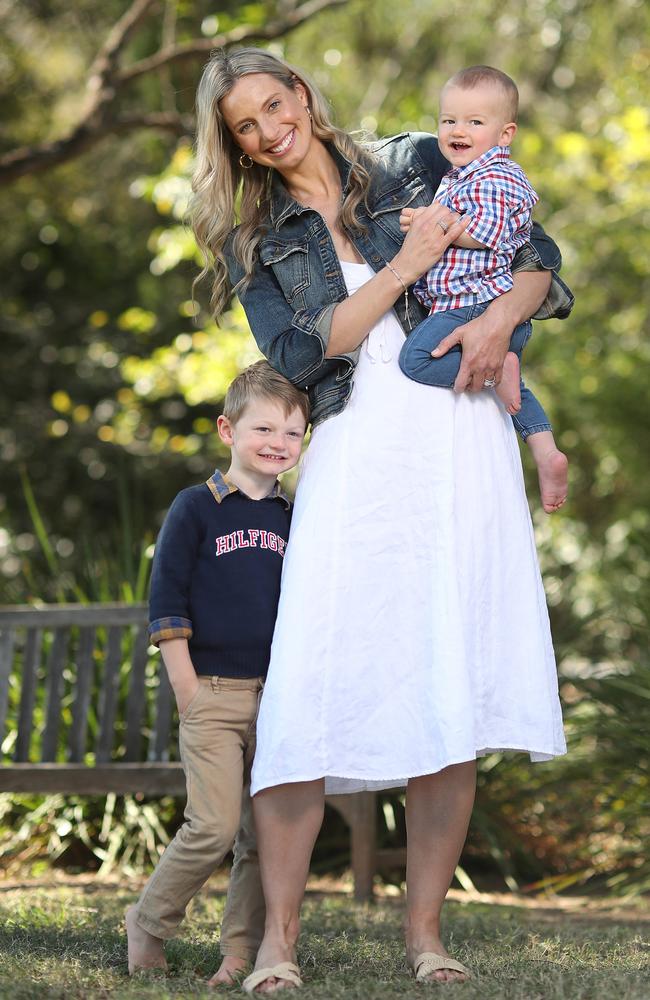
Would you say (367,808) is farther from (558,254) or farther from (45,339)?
(45,339)

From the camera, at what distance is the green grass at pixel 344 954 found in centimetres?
253

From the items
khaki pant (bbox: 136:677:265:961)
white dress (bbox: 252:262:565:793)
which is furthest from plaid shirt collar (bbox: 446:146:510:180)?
khaki pant (bbox: 136:677:265:961)

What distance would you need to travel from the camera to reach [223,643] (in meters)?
2.76

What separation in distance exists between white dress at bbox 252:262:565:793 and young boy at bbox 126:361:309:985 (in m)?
0.09

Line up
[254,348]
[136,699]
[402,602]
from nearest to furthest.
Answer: [402,602] → [136,699] → [254,348]

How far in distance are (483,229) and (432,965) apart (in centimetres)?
160

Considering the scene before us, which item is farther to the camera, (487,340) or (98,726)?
(98,726)

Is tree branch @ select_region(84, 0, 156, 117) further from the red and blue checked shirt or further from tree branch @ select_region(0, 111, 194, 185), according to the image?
the red and blue checked shirt

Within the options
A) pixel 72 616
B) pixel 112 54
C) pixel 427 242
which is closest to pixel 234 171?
pixel 427 242

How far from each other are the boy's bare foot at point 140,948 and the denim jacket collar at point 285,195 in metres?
1.62

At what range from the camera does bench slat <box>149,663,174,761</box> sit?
451 centimetres

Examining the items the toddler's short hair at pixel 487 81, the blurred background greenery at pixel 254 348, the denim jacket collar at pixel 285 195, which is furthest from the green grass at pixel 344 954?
the toddler's short hair at pixel 487 81

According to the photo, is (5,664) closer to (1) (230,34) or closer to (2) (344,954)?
(2) (344,954)

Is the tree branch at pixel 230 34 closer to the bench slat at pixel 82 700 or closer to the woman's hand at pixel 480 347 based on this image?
the bench slat at pixel 82 700
